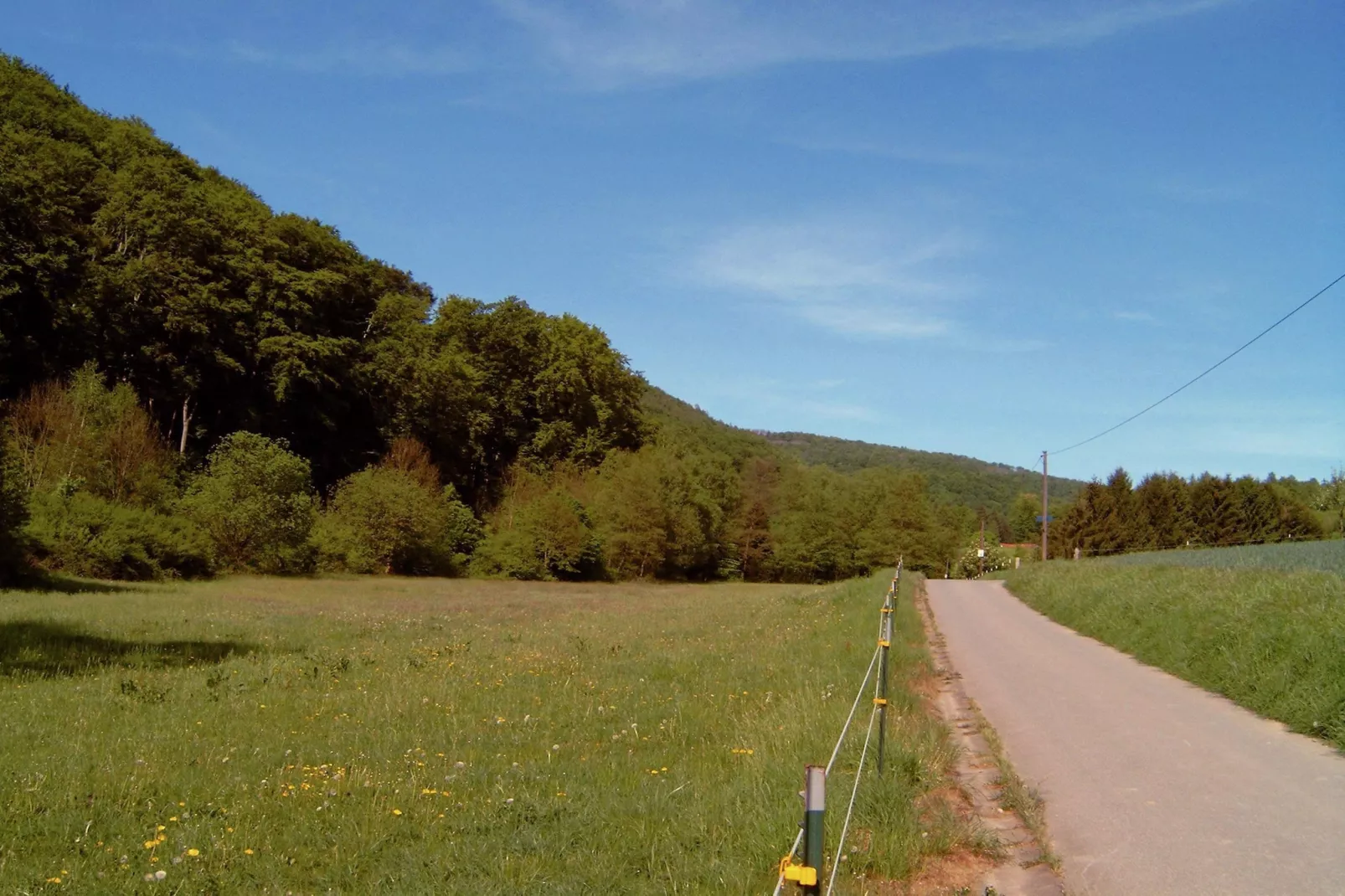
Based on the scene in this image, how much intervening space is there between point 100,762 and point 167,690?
172 inches

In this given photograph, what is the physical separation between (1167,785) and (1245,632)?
6723mm

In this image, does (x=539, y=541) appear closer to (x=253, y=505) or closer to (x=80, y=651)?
(x=253, y=505)

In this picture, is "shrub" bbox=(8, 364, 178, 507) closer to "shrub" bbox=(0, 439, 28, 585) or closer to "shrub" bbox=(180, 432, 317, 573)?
"shrub" bbox=(180, 432, 317, 573)

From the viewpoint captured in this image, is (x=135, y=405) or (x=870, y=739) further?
(x=135, y=405)

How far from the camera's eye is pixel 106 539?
110ft

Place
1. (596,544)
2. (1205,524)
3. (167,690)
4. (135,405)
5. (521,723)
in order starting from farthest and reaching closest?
(1205,524)
(596,544)
(135,405)
(167,690)
(521,723)

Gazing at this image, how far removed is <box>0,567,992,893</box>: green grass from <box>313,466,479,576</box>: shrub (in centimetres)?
3155

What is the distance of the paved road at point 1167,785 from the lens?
5.70m

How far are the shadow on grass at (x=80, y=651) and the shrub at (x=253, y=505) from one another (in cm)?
2500

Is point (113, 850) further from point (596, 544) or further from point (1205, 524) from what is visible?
point (1205, 524)

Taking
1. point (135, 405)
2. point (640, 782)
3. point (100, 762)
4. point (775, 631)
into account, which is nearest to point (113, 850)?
point (100, 762)

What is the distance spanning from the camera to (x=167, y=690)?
12141 millimetres

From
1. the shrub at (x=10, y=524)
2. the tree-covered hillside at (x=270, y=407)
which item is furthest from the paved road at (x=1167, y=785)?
the tree-covered hillside at (x=270, y=407)

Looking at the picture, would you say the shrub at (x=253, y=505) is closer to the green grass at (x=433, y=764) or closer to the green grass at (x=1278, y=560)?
the green grass at (x=433, y=764)
